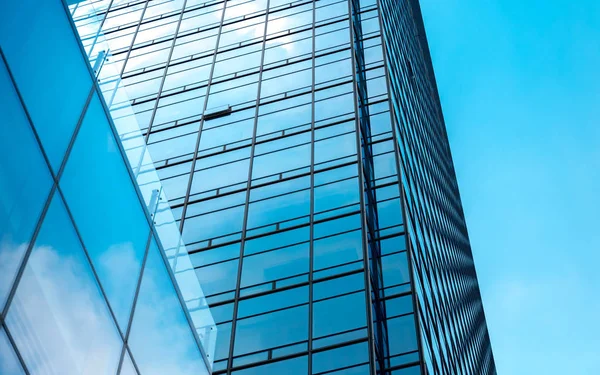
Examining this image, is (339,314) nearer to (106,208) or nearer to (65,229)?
(106,208)

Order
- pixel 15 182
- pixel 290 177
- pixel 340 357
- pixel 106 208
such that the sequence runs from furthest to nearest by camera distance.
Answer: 1. pixel 290 177
2. pixel 340 357
3. pixel 106 208
4. pixel 15 182

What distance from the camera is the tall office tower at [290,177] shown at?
66.1 feet

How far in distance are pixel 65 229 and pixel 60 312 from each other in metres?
1.21

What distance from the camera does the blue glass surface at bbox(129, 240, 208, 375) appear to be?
1166cm

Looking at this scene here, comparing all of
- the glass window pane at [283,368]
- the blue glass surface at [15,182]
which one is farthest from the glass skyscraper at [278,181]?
the blue glass surface at [15,182]

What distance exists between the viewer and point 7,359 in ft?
26.1

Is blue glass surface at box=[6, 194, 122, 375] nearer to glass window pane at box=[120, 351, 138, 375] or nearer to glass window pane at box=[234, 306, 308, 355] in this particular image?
glass window pane at box=[120, 351, 138, 375]

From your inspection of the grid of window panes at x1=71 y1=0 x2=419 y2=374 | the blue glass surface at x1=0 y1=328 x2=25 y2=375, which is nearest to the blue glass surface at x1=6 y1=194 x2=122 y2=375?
the blue glass surface at x1=0 y1=328 x2=25 y2=375

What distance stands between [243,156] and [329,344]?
9.43 m

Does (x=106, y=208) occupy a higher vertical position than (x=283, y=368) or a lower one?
higher

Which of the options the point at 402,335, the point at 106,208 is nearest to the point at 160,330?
the point at 106,208

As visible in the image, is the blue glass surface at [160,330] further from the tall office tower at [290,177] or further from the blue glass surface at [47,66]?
the blue glass surface at [47,66]

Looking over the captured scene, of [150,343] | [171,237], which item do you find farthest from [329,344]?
[150,343]

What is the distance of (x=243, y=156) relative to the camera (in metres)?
26.9
